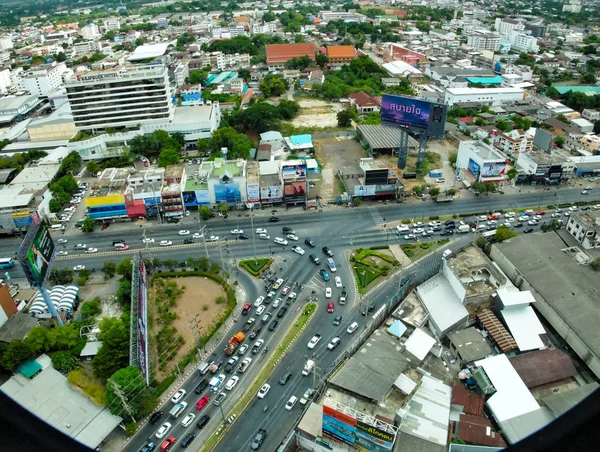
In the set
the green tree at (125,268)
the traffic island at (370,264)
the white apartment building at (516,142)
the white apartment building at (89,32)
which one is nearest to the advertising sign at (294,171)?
the traffic island at (370,264)

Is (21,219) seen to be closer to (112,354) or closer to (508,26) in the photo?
(112,354)

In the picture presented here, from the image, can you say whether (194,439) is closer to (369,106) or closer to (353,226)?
(353,226)

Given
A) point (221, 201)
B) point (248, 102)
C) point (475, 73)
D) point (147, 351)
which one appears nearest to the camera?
point (147, 351)

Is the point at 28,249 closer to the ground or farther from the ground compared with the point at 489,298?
farther from the ground

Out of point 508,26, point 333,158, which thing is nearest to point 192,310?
point 333,158

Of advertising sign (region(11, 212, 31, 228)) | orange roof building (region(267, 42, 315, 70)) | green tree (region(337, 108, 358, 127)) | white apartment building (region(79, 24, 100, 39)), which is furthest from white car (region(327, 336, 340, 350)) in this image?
white apartment building (region(79, 24, 100, 39))

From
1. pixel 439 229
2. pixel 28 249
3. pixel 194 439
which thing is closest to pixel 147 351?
pixel 194 439

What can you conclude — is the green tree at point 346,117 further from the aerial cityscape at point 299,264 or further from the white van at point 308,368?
the white van at point 308,368
